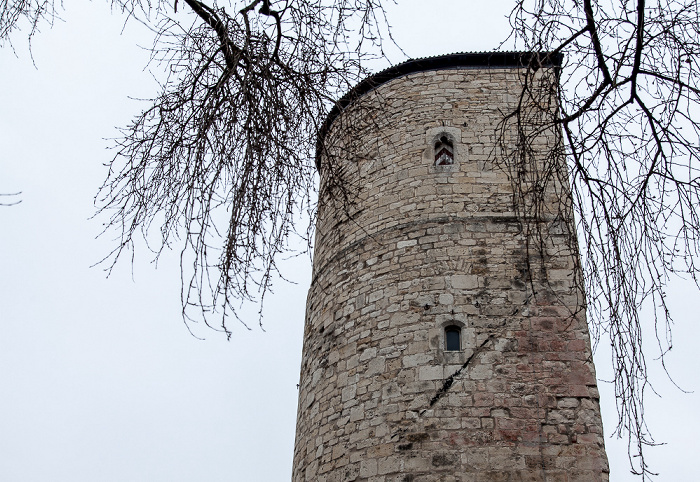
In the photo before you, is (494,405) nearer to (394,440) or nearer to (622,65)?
(394,440)

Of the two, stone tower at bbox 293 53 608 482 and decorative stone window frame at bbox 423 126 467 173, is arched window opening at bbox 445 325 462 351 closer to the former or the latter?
stone tower at bbox 293 53 608 482

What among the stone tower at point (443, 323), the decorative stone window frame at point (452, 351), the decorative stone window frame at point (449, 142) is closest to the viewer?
the stone tower at point (443, 323)

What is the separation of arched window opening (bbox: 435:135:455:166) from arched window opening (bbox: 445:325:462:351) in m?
1.71

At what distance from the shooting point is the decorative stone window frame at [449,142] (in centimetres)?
644

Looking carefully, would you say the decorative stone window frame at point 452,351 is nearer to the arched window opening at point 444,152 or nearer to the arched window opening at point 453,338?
the arched window opening at point 453,338

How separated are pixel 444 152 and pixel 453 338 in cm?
194

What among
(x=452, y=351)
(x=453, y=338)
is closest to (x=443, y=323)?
(x=453, y=338)

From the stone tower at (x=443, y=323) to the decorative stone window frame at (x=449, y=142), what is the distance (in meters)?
0.01

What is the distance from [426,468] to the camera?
498cm

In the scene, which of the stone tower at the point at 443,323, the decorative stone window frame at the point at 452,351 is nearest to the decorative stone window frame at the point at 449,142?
the stone tower at the point at 443,323

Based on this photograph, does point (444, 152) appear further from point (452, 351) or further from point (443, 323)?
point (452, 351)

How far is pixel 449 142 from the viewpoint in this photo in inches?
261

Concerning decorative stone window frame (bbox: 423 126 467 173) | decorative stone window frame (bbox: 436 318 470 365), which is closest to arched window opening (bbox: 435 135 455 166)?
decorative stone window frame (bbox: 423 126 467 173)

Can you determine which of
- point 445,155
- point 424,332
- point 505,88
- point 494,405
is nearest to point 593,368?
point 494,405
